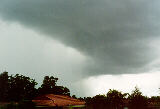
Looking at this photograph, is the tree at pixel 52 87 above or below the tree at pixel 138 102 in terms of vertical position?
above

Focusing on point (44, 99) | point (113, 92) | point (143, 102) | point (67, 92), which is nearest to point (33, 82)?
point (67, 92)

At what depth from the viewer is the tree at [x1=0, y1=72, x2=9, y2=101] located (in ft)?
229

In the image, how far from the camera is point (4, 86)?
74.6 meters

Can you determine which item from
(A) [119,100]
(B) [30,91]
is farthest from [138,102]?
(A) [119,100]

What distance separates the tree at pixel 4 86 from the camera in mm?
69669

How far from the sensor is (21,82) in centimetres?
7844

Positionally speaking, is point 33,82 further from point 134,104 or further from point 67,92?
point 134,104

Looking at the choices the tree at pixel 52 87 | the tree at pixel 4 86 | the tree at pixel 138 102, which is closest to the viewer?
the tree at pixel 138 102

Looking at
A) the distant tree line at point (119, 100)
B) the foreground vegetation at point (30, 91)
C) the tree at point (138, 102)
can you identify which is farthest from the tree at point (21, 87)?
the tree at point (138, 102)

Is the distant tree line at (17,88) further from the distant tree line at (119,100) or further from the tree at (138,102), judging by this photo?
the tree at (138,102)

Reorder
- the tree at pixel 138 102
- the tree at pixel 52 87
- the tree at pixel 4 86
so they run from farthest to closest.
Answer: the tree at pixel 52 87 → the tree at pixel 4 86 → the tree at pixel 138 102

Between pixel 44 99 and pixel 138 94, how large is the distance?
22231 millimetres

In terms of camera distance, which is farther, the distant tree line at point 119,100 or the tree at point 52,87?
the tree at point 52,87

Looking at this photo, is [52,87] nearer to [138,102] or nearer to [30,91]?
[30,91]
